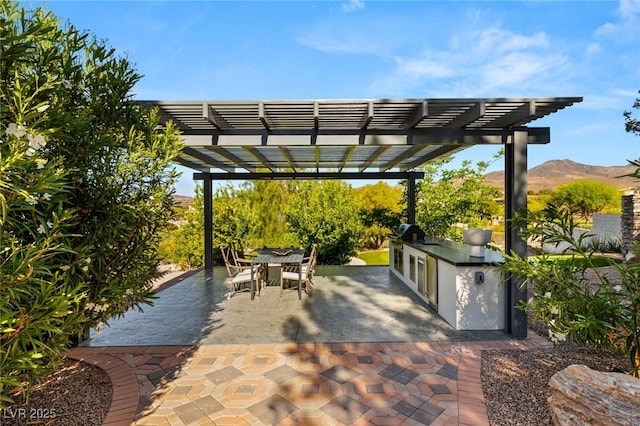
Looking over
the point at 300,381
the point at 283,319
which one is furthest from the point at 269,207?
the point at 300,381

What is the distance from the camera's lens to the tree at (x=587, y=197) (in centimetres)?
2542

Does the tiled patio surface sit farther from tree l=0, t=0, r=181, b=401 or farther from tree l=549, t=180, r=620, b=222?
tree l=549, t=180, r=620, b=222

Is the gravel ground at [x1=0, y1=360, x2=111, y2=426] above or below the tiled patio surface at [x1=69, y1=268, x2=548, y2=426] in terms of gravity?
above

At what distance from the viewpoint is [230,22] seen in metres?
8.10

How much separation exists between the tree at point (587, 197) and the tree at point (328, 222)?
22.0m

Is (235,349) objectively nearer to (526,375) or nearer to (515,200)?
(526,375)

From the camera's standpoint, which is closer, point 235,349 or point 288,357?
point 288,357

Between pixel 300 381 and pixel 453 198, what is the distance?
8.58 meters

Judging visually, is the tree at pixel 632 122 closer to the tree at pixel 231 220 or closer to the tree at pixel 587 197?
the tree at pixel 231 220

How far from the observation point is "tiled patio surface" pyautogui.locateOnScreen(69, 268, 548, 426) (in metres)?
2.89

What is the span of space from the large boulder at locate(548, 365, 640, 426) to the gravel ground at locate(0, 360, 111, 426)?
4.06m

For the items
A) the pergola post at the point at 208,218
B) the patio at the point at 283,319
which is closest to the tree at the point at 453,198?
the patio at the point at 283,319

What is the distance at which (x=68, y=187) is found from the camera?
2.36 meters

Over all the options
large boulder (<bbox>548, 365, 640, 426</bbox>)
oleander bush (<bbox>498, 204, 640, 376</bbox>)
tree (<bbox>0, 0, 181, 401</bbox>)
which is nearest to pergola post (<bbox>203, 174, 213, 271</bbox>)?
tree (<bbox>0, 0, 181, 401</bbox>)
